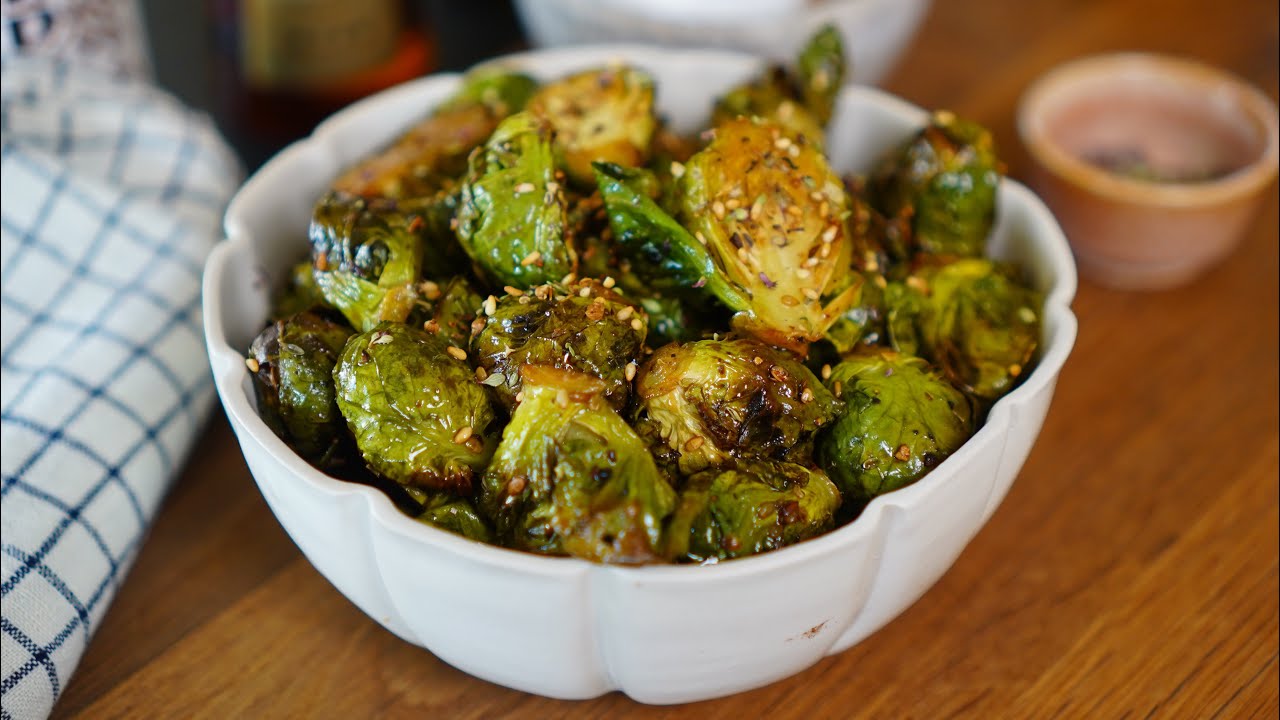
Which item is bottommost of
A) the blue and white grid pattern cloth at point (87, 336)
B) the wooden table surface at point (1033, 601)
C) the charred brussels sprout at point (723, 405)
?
the wooden table surface at point (1033, 601)

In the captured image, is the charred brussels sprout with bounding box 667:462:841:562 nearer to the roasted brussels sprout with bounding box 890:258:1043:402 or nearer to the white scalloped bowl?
the white scalloped bowl

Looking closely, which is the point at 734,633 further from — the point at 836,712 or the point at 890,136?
the point at 890,136

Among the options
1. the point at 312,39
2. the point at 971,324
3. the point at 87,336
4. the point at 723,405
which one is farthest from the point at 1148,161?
Result: the point at 87,336

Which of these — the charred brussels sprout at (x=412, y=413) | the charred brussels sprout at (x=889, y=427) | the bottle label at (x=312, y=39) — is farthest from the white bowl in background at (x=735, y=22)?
the charred brussels sprout at (x=412, y=413)

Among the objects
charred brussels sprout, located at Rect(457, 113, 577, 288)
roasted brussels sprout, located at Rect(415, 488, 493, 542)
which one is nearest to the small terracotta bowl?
charred brussels sprout, located at Rect(457, 113, 577, 288)

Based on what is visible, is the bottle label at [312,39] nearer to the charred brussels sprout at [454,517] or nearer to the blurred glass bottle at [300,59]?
the blurred glass bottle at [300,59]

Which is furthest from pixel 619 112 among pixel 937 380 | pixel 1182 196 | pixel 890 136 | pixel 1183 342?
pixel 1183 342
